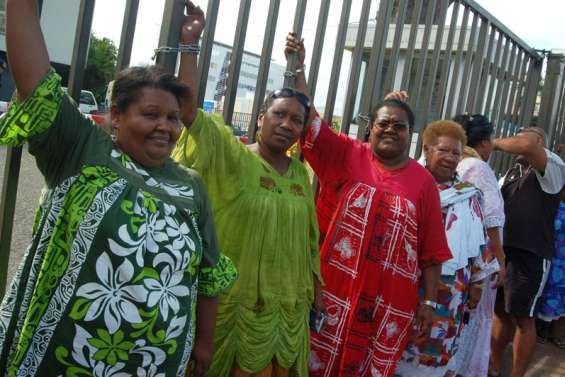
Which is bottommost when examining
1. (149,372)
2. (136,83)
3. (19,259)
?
(19,259)

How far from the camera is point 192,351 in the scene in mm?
1782

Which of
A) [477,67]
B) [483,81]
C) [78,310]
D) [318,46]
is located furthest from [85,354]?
[483,81]

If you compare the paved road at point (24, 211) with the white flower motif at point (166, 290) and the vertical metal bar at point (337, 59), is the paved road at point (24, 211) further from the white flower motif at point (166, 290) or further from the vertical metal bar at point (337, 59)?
the white flower motif at point (166, 290)

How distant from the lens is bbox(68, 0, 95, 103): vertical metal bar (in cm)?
181

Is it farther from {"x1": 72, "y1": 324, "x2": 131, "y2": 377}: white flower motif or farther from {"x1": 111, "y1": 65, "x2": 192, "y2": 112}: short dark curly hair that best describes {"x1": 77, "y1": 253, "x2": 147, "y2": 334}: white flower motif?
{"x1": 111, "y1": 65, "x2": 192, "y2": 112}: short dark curly hair

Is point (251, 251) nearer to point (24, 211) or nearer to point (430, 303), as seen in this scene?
point (430, 303)

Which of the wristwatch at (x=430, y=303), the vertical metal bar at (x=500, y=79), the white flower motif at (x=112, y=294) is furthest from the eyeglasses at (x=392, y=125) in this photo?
the vertical metal bar at (x=500, y=79)

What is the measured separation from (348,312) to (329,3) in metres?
1.53

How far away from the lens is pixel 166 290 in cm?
150

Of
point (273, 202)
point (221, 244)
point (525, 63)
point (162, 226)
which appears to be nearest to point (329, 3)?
point (273, 202)

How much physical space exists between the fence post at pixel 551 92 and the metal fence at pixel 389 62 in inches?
5.5

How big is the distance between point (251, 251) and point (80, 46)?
0.94m

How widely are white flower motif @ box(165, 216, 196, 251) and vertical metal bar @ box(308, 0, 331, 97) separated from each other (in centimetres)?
135

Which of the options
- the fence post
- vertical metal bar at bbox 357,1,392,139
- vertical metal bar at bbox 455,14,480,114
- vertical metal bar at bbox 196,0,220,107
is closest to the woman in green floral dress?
vertical metal bar at bbox 196,0,220,107
